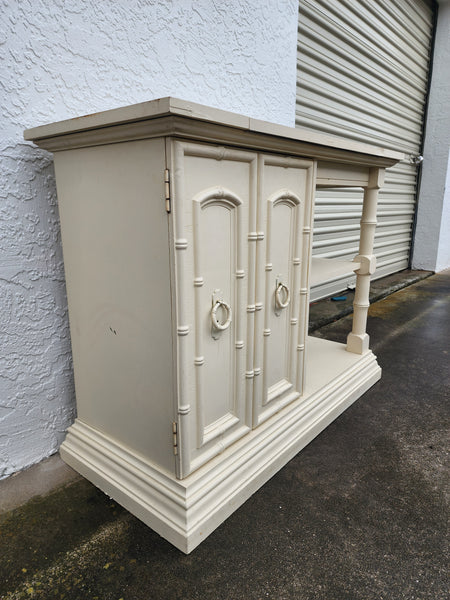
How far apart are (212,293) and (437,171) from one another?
5.82 metres

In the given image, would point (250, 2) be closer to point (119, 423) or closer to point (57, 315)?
point (57, 315)

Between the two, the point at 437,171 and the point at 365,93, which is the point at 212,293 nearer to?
the point at 365,93

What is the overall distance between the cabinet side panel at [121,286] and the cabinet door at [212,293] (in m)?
0.05

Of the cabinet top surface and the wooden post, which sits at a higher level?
the cabinet top surface

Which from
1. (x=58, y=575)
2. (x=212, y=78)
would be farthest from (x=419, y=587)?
(x=212, y=78)

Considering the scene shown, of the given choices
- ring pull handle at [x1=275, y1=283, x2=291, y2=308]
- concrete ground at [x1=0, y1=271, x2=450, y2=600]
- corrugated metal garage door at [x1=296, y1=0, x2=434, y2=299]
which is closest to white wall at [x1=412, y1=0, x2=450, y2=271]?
corrugated metal garage door at [x1=296, y1=0, x2=434, y2=299]

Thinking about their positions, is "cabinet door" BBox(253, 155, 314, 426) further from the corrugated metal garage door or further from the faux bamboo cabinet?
the corrugated metal garage door

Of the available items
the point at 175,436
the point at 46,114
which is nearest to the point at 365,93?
the point at 46,114

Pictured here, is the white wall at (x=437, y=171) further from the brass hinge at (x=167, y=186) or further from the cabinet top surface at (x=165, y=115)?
the brass hinge at (x=167, y=186)

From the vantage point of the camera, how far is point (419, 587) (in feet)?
3.94

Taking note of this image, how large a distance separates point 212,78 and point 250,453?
6.35 feet

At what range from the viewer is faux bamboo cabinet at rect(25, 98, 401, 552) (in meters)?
1.22

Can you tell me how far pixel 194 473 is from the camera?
1.39 meters

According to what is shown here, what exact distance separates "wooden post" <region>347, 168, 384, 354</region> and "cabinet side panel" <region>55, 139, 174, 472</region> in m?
1.56
